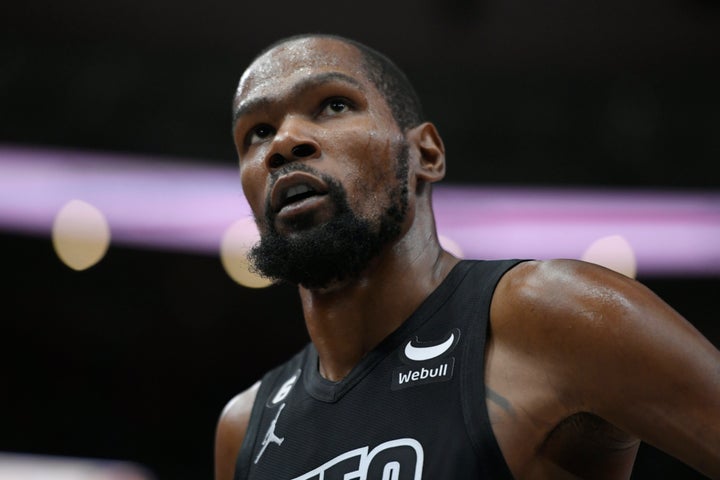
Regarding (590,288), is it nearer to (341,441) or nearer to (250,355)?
(341,441)

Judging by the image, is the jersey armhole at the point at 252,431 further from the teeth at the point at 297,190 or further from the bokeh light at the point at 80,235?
the bokeh light at the point at 80,235

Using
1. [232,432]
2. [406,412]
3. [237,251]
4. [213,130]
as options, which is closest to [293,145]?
[406,412]

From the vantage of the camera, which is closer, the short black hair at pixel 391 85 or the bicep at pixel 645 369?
the bicep at pixel 645 369

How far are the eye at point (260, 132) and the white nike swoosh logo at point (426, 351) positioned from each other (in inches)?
24.2

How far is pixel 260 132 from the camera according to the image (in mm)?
2031

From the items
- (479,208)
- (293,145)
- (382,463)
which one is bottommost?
(479,208)

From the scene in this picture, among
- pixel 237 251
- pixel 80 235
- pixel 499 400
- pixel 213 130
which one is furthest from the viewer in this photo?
pixel 237 251

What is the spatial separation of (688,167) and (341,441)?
245 inches

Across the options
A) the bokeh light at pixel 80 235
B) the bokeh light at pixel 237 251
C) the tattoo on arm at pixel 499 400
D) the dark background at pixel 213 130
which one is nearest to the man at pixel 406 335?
the tattoo on arm at pixel 499 400

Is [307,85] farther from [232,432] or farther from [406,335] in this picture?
[232,432]

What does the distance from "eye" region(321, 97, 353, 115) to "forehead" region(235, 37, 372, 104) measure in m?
0.07

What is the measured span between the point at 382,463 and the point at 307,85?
87 cm

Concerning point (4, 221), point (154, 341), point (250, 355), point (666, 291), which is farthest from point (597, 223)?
point (4, 221)

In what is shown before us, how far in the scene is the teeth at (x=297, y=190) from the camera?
1855mm
